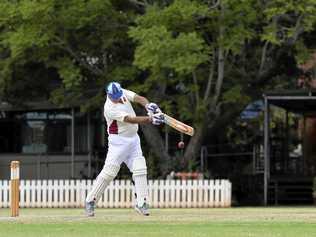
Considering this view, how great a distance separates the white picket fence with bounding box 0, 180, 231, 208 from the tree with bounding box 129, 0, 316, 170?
1909mm

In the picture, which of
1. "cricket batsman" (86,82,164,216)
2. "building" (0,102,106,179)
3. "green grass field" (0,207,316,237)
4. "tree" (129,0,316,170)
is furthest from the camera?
"building" (0,102,106,179)

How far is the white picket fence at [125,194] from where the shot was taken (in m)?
21.8

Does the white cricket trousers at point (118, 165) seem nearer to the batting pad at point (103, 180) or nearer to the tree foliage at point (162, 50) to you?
the batting pad at point (103, 180)

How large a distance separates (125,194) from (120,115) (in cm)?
903

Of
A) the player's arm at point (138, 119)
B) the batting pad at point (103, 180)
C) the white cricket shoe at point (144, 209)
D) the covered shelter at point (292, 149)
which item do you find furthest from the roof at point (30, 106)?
the player's arm at point (138, 119)

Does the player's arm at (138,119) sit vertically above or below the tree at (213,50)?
below

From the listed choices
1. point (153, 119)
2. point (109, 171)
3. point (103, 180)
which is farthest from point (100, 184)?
point (153, 119)

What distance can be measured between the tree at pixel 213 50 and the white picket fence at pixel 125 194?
191cm

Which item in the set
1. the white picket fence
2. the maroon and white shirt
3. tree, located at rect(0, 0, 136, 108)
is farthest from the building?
the maroon and white shirt

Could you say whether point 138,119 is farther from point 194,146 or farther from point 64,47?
point 194,146

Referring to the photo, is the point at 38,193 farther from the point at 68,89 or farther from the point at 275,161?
the point at 275,161

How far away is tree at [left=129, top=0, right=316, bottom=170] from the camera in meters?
20.0

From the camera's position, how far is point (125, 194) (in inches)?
869

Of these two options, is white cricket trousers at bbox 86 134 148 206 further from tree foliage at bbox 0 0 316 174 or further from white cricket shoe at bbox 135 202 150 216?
tree foliage at bbox 0 0 316 174
